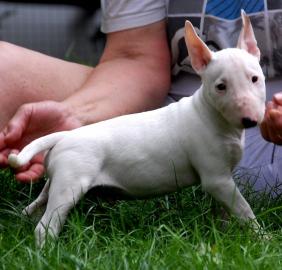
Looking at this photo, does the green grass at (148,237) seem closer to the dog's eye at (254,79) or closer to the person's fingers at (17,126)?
the person's fingers at (17,126)

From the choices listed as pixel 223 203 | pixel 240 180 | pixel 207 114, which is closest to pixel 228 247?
pixel 223 203

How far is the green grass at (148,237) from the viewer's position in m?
2.27

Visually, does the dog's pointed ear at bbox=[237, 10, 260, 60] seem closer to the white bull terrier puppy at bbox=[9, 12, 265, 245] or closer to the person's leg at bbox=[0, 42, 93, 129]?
the white bull terrier puppy at bbox=[9, 12, 265, 245]

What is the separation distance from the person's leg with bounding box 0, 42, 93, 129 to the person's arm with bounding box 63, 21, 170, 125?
0.31 feet

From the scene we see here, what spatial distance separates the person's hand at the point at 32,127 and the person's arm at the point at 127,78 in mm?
81

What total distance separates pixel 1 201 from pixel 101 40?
442 centimetres

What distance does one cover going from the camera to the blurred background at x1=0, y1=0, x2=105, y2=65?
7648 millimetres

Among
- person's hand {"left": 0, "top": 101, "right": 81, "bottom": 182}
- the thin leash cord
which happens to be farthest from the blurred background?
person's hand {"left": 0, "top": 101, "right": 81, "bottom": 182}

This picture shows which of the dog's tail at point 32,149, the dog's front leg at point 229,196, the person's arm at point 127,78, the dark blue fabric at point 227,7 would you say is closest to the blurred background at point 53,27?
the person's arm at point 127,78

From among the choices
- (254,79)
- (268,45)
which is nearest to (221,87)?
(254,79)

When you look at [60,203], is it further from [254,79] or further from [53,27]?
[53,27]

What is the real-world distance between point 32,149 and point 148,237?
39 centimetres

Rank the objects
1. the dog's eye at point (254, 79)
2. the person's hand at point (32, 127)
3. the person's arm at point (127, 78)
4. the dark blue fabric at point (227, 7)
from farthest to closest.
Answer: the dark blue fabric at point (227, 7), the person's arm at point (127, 78), the person's hand at point (32, 127), the dog's eye at point (254, 79)

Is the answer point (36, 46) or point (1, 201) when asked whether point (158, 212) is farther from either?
point (36, 46)
